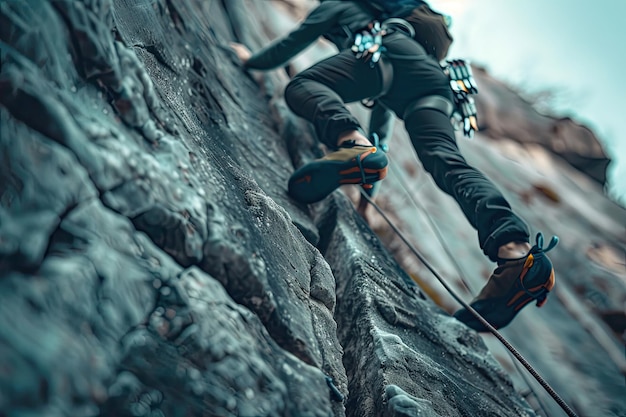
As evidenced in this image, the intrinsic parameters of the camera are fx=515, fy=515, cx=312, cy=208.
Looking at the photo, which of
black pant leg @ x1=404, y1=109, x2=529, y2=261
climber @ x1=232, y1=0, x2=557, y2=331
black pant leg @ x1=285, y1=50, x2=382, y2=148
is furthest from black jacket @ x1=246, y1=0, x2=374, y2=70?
black pant leg @ x1=404, y1=109, x2=529, y2=261

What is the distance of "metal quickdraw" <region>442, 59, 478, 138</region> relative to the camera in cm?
308

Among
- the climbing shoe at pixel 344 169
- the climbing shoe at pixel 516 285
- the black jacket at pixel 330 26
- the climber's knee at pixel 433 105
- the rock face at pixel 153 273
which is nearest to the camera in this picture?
the rock face at pixel 153 273

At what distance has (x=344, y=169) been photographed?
98.3 inches

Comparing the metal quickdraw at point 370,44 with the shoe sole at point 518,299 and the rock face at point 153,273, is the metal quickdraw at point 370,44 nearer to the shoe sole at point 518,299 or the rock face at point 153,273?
the rock face at point 153,273

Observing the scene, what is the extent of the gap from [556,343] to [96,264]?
153 inches

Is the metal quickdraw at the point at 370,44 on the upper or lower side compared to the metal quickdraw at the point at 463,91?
lower

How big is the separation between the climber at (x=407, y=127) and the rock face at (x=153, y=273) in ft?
1.34

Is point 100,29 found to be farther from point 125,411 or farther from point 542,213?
point 542,213

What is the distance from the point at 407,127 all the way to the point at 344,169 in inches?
32.7

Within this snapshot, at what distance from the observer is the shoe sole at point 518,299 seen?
232cm

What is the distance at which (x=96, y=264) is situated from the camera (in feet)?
3.97

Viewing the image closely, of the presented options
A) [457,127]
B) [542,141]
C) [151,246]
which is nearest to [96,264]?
[151,246]

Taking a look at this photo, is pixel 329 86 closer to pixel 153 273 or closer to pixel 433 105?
pixel 433 105

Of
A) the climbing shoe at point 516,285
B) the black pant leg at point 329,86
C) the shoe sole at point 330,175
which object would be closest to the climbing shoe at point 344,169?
the shoe sole at point 330,175
